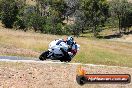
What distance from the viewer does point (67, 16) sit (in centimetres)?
14925

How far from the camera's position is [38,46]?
152ft

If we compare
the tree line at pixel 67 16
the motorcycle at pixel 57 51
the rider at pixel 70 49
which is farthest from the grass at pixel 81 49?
the tree line at pixel 67 16

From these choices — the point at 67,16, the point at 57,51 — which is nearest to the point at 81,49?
A: the point at 57,51

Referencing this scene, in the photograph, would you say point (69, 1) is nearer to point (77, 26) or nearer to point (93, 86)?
point (77, 26)

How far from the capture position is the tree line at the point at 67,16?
103500mm

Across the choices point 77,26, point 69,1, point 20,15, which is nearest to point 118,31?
point 77,26

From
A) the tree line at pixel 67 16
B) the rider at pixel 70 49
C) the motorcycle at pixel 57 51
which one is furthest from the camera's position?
the tree line at pixel 67 16

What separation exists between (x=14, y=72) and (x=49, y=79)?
201 cm

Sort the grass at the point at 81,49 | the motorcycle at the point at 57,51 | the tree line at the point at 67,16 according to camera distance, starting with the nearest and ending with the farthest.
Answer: the motorcycle at the point at 57,51
the grass at the point at 81,49
the tree line at the point at 67,16

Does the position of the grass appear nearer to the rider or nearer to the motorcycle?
the motorcycle

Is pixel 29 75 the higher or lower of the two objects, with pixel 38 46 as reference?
higher

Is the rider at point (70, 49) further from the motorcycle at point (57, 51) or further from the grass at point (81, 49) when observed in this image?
the grass at point (81, 49)

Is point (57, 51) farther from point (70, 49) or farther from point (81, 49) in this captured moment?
point (81, 49)

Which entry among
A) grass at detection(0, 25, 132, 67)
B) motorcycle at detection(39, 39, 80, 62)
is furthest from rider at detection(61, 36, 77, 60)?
grass at detection(0, 25, 132, 67)
